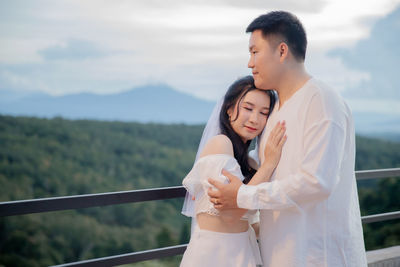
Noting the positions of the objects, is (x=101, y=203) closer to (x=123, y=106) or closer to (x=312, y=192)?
(x=312, y=192)

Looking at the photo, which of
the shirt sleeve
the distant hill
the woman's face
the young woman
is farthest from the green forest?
the shirt sleeve

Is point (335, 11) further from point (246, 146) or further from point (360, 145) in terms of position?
point (246, 146)

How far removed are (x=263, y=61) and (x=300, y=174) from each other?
51cm

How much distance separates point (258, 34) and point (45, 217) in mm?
12513

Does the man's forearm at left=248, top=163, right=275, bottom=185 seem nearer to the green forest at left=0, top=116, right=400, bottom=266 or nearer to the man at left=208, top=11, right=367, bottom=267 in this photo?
the man at left=208, top=11, right=367, bottom=267

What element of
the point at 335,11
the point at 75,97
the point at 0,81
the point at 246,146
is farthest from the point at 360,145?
the point at 246,146

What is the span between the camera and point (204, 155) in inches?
78.5

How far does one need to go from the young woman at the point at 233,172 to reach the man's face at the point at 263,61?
0.11 meters

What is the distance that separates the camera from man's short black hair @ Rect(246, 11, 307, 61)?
1867 millimetres

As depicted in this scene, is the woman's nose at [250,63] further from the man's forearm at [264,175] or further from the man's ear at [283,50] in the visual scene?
the man's forearm at [264,175]

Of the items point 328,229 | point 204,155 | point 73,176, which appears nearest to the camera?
point 328,229

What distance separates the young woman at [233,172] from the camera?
1.90 meters

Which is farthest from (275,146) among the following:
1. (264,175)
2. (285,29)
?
(285,29)

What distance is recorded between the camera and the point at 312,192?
66.9 inches
